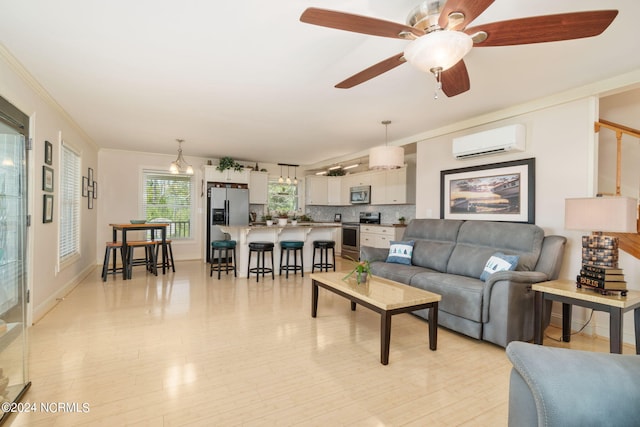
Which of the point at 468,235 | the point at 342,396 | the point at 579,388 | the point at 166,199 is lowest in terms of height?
the point at 342,396

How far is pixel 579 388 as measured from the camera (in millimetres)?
1066

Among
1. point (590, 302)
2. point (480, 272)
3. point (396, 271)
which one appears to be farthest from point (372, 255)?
point (590, 302)

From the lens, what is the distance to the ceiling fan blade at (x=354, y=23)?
58.8 inches

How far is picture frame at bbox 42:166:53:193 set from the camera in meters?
3.50

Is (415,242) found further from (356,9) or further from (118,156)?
(118,156)

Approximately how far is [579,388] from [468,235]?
307cm

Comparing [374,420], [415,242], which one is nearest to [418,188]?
[415,242]

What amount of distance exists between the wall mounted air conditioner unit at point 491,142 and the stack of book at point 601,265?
4.69 ft

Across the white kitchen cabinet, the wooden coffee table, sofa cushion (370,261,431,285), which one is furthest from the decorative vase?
the white kitchen cabinet

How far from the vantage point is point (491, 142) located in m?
3.85

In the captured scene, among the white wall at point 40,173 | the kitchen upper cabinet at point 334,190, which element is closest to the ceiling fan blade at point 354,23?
the white wall at point 40,173

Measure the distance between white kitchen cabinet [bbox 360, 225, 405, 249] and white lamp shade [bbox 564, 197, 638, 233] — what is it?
12.8 ft

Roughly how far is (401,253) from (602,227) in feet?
7.33

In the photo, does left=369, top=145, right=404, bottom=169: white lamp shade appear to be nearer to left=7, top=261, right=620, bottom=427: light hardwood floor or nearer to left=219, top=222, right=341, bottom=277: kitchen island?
left=7, top=261, right=620, bottom=427: light hardwood floor
